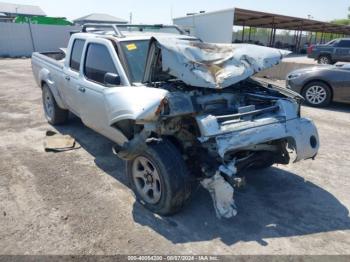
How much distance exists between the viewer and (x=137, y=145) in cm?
359

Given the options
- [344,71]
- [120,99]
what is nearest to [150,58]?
[120,99]

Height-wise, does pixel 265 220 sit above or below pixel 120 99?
below

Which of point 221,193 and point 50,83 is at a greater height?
point 50,83

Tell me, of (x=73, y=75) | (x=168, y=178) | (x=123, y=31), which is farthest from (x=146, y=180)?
(x=123, y=31)

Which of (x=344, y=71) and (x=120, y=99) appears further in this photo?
(x=344, y=71)

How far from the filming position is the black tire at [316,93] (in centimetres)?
866

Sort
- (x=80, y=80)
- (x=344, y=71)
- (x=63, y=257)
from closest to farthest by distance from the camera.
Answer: (x=63, y=257) < (x=80, y=80) < (x=344, y=71)

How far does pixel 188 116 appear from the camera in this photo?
3.54 metres

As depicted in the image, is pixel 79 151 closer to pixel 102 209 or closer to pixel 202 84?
pixel 102 209

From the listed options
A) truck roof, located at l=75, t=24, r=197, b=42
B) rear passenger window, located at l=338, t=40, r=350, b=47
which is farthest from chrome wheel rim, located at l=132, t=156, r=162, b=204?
rear passenger window, located at l=338, t=40, r=350, b=47

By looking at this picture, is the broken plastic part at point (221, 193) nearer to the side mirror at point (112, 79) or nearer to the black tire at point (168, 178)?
the black tire at point (168, 178)

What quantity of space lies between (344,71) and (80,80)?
6.71 meters

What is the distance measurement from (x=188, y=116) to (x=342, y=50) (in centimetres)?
1854

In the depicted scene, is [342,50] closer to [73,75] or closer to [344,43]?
[344,43]
